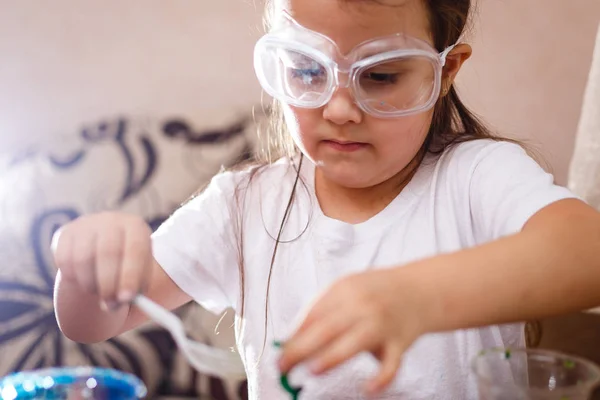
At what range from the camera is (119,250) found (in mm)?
712

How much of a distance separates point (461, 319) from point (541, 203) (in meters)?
0.20

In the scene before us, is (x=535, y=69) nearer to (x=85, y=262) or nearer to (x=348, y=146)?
(x=348, y=146)

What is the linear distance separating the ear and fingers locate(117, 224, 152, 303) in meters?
0.42

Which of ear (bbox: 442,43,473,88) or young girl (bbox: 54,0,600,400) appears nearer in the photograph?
young girl (bbox: 54,0,600,400)

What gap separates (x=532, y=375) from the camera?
23.3 inches

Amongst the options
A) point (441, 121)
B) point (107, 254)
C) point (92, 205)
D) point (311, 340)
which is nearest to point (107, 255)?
point (107, 254)

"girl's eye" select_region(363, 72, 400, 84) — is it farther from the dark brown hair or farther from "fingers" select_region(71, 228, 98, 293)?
"fingers" select_region(71, 228, 98, 293)

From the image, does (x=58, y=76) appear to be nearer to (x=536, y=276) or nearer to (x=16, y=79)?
(x=16, y=79)

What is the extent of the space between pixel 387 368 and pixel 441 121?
58cm

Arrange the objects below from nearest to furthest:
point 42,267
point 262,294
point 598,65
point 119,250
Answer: point 119,250
point 262,294
point 598,65
point 42,267

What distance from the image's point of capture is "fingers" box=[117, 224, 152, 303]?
0.67 meters

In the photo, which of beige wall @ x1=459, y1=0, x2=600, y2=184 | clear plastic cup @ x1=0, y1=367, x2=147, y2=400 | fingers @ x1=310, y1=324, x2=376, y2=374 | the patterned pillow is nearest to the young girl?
fingers @ x1=310, y1=324, x2=376, y2=374

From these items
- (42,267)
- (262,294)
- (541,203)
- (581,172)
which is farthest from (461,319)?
(42,267)

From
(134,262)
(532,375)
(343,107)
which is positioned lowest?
(532,375)
